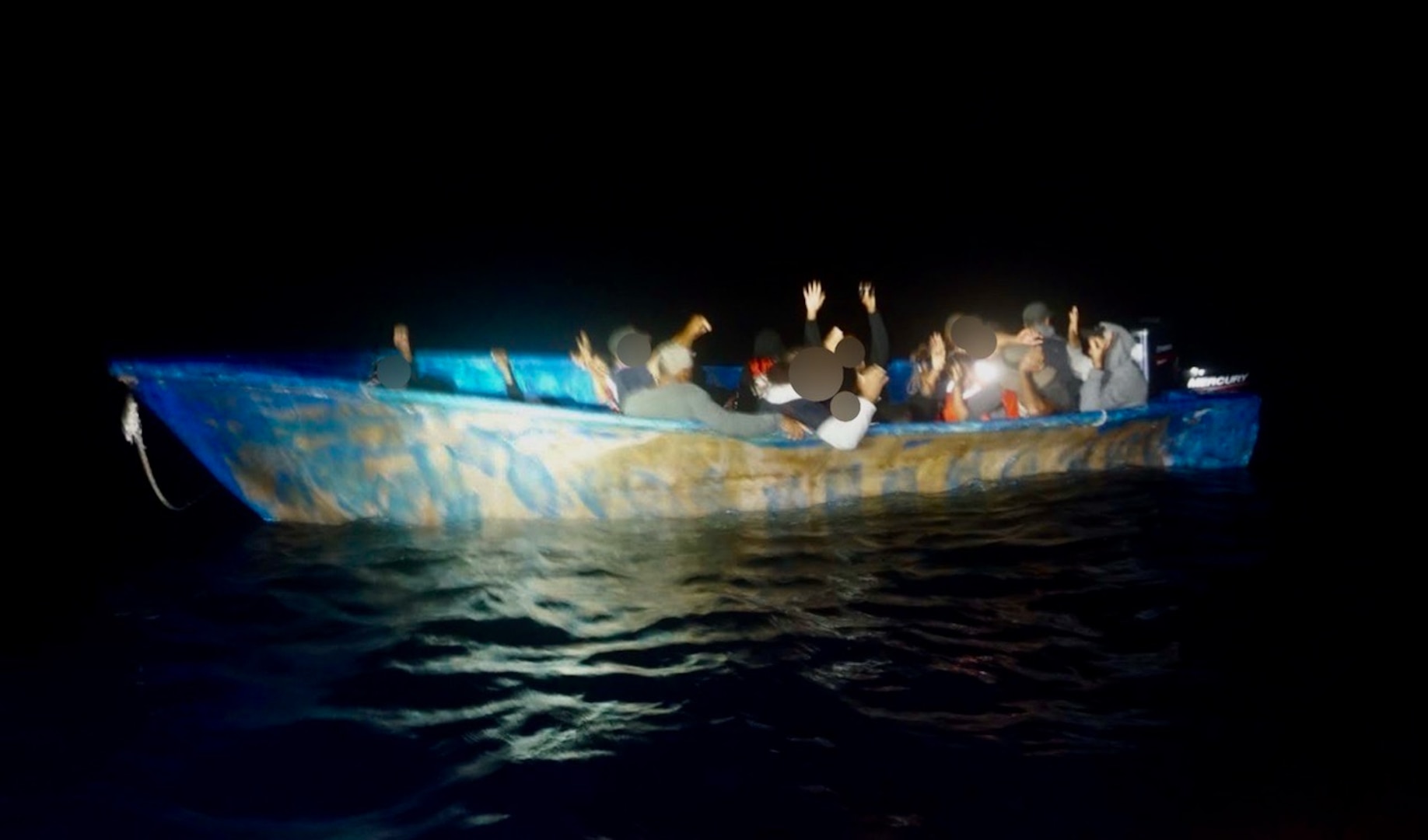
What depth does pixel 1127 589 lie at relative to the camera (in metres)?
4.42

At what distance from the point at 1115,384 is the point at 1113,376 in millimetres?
67

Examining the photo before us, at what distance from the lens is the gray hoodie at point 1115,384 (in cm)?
646

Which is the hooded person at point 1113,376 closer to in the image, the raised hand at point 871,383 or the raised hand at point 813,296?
the raised hand at point 871,383

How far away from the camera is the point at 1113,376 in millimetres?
6508

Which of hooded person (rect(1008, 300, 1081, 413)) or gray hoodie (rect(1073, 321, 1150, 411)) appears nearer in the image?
gray hoodie (rect(1073, 321, 1150, 411))

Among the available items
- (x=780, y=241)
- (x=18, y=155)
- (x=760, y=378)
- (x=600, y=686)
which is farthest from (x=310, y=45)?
(x=600, y=686)

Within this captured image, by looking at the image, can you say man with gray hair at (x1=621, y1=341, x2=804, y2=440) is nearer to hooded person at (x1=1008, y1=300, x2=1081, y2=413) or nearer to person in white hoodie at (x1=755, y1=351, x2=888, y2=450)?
person in white hoodie at (x1=755, y1=351, x2=888, y2=450)

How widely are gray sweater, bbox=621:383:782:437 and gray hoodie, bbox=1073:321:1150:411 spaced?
274cm

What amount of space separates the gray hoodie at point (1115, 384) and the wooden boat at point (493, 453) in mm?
363

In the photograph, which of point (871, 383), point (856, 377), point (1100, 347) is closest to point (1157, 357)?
point (1100, 347)

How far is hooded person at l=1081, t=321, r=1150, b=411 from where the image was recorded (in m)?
6.46

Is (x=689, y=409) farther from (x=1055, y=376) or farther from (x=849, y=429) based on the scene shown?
(x=1055, y=376)

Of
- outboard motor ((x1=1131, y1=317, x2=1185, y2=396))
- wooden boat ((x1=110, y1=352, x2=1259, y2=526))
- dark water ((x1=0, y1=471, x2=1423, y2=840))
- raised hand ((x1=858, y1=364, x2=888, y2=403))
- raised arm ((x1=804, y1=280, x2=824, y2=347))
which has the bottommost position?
dark water ((x1=0, y1=471, x2=1423, y2=840))

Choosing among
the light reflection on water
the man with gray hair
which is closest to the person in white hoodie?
the man with gray hair
